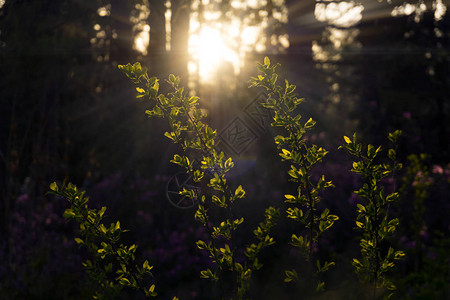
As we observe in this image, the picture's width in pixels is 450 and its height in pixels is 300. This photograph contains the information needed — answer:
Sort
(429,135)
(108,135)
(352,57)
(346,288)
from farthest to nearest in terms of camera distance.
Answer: (352,57) < (429,135) < (108,135) < (346,288)

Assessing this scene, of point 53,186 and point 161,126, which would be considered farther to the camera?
point 161,126

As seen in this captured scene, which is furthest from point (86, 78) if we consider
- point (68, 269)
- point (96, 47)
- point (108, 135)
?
point (68, 269)

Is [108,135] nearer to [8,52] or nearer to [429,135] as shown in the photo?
[8,52]

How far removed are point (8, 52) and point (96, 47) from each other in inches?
145

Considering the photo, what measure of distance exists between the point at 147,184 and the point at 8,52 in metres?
3.10

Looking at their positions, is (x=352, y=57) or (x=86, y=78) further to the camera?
(x=352, y=57)

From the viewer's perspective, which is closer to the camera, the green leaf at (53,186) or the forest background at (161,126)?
the green leaf at (53,186)

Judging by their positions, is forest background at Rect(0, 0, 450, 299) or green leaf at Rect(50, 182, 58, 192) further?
forest background at Rect(0, 0, 450, 299)

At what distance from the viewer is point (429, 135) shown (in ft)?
42.0

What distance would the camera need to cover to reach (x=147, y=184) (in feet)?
23.5

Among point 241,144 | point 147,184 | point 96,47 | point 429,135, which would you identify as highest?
point 96,47

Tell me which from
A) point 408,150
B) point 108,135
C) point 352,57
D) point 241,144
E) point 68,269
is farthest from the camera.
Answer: point 352,57

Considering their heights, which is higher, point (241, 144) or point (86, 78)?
point (86, 78)

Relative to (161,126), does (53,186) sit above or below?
above
